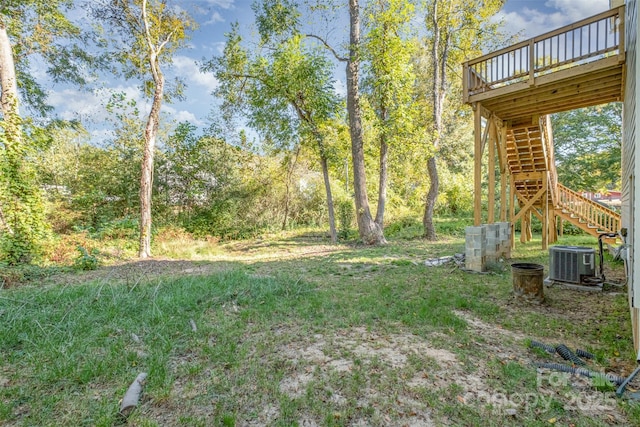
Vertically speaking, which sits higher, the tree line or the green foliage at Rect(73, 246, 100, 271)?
the tree line

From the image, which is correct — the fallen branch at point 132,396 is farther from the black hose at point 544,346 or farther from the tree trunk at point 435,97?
the tree trunk at point 435,97

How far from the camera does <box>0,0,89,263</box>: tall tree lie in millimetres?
6074

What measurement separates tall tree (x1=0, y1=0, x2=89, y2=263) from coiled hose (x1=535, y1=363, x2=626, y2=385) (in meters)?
8.88

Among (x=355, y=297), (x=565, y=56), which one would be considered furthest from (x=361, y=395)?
(x=565, y=56)

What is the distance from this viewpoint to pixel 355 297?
4246 millimetres

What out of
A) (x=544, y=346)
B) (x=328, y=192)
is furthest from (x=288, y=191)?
(x=544, y=346)

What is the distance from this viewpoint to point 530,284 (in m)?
4.00

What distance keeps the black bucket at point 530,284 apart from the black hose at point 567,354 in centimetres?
148

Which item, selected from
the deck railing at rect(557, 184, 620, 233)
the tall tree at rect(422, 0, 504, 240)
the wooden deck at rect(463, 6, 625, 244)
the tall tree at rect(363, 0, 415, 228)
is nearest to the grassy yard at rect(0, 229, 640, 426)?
the wooden deck at rect(463, 6, 625, 244)

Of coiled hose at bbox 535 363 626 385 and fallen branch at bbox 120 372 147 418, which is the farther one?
coiled hose at bbox 535 363 626 385

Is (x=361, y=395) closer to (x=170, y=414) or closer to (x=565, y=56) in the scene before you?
(x=170, y=414)

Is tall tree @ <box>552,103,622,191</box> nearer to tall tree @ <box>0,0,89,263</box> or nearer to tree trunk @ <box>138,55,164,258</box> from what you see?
tree trunk @ <box>138,55,164,258</box>

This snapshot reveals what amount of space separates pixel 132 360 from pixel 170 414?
86 centimetres

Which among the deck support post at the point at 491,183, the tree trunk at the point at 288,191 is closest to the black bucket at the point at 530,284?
the deck support post at the point at 491,183
